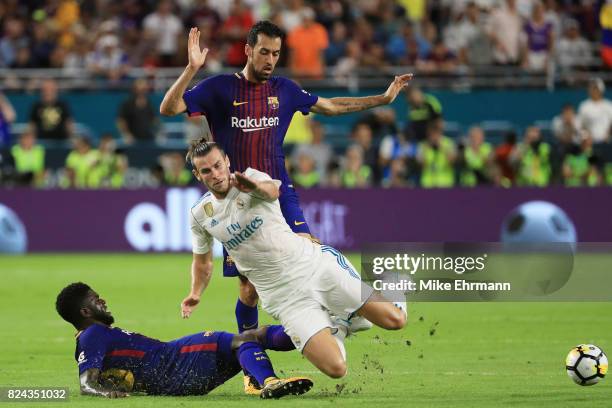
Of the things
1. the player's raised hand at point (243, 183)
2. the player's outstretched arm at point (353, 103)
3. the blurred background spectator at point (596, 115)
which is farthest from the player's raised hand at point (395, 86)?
the blurred background spectator at point (596, 115)

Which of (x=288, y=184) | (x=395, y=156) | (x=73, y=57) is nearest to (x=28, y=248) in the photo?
(x=73, y=57)

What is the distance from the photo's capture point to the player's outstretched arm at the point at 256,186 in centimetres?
832

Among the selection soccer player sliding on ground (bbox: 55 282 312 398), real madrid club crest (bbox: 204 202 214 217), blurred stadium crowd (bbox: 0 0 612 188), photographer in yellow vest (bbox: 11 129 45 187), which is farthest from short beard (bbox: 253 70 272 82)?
photographer in yellow vest (bbox: 11 129 45 187)

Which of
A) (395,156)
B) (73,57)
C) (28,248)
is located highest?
(73,57)

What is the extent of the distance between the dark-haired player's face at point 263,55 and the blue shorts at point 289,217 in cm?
88

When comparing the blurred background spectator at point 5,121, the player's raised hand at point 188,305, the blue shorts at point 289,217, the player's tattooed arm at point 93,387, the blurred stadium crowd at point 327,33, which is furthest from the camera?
the blurred stadium crowd at point 327,33

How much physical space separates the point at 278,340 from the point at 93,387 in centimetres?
131

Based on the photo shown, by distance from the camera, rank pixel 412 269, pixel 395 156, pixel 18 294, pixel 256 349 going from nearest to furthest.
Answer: pixel 256 349 → pixel 412 269 → pixel 18 294 → pixel 395 156

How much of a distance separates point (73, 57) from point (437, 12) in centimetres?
691

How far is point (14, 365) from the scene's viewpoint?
11000mm

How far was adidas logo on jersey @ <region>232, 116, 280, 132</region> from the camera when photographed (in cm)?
997

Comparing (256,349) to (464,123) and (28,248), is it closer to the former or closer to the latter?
(28,248)

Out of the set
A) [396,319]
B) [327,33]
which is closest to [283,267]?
[396,319]

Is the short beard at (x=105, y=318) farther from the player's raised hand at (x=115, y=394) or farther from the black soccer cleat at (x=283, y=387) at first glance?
the black soccer cleat at (x=283, y=387)
